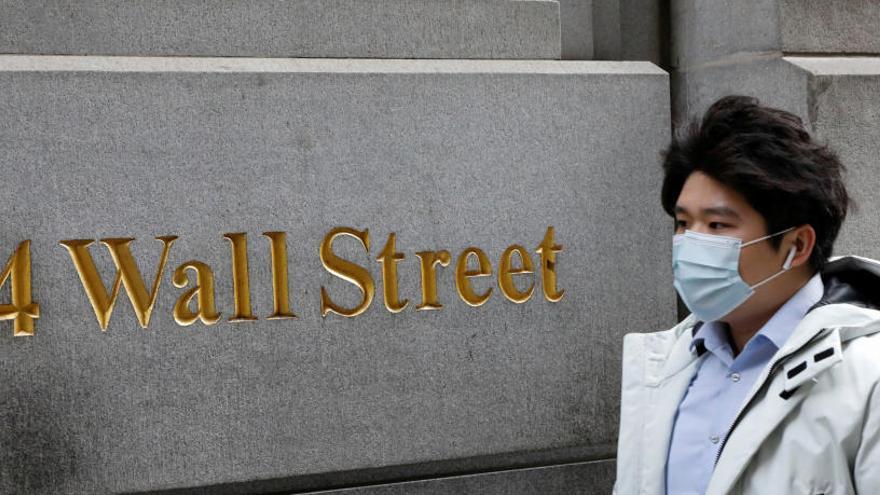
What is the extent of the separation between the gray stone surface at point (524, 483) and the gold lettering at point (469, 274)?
0.74m

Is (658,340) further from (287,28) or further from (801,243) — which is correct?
(287,28)

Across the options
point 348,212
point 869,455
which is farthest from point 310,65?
point 869,455

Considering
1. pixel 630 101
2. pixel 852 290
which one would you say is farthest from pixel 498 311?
pixel 852 290

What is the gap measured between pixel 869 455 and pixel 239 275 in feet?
8.48

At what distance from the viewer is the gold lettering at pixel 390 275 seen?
14.9 feet

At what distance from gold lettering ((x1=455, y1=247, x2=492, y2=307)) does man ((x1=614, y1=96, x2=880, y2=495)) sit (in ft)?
5.45

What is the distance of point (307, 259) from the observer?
14.6 feet

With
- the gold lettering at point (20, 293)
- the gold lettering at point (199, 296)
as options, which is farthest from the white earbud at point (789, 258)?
the gold lettering at point (20, 293)

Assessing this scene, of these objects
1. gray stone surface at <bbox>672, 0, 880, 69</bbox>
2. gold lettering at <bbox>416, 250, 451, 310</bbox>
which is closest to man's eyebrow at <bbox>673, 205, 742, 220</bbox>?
gold lettering at <bbox>416, 250, 451, 310</bbox>

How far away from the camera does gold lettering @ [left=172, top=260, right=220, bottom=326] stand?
14.0 feet

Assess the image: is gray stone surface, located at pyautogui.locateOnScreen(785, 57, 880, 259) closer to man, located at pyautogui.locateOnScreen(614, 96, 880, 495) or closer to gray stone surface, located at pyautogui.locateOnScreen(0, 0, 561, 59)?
gray stone surface, located at pyautogui.locateOnScreen(0, 0, 561, 59)

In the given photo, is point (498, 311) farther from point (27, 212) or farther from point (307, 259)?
point (27, 212)

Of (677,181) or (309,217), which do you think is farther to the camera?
(309,217)

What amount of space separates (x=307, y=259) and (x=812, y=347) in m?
2.34
